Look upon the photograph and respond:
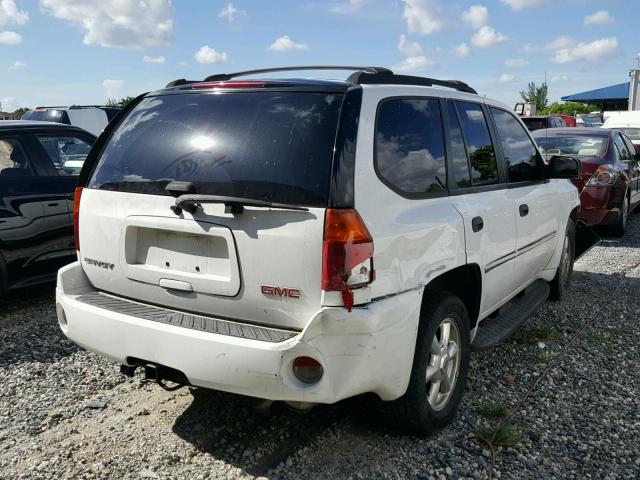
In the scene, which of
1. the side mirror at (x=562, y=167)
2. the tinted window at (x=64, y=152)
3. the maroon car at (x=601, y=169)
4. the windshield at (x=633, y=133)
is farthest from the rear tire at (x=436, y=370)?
the windshield at (x=633, y=133)

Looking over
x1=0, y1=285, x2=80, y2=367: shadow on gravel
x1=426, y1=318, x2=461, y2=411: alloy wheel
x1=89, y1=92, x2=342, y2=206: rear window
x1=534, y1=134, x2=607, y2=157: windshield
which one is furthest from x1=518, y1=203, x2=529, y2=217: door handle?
x1=534, y1=134, x2=607, y2=157: windshield

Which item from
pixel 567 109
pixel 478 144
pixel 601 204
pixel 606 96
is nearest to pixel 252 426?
pixel 478 144

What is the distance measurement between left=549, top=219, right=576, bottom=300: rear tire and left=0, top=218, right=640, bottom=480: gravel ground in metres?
1.19

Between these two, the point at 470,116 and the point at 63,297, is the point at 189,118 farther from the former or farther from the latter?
the point at 470,116

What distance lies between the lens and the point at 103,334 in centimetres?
312

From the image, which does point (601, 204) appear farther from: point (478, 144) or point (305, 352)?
point (305, 352)

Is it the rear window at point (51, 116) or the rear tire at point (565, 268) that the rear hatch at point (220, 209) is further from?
the rear window at point (51, 116)

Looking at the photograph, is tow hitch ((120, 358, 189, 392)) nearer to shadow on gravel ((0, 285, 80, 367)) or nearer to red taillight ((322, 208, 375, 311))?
red taillight ((322, 208, 375, 311))

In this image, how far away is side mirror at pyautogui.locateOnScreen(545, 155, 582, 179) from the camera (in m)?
4.84

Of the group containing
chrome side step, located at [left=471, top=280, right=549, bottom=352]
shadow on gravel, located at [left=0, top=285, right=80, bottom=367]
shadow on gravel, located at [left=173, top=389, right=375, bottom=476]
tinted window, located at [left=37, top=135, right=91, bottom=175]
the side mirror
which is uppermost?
tinted window, located at [left=37, top=135, right=91, bottom=175]

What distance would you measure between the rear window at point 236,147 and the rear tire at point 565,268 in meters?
3.60

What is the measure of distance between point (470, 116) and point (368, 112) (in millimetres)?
1234

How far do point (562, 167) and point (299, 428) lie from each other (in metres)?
2.85

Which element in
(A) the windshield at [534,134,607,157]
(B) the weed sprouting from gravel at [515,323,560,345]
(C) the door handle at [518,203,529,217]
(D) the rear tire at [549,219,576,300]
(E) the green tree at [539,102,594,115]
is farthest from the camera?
(E) the green tree at [539,102,594,115]
